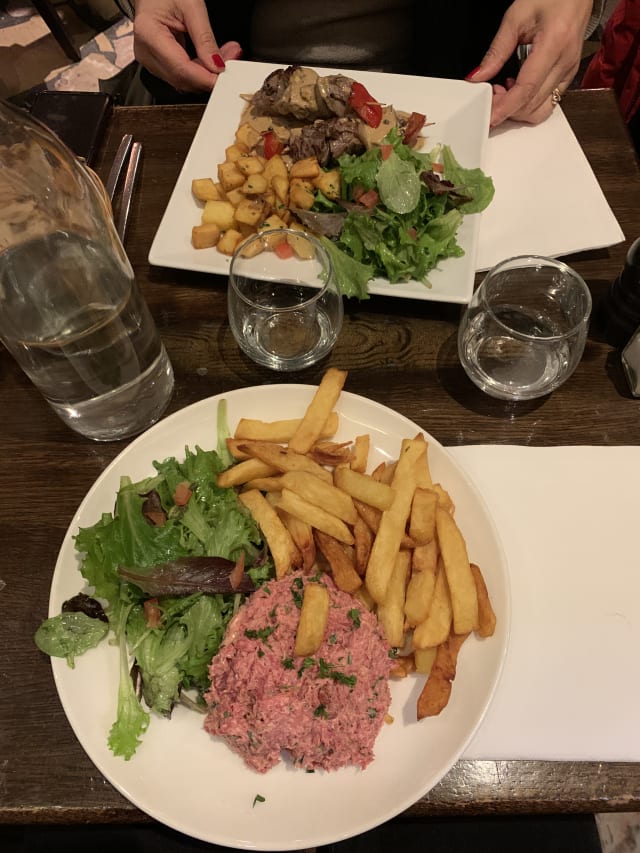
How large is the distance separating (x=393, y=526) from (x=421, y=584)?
0.42 ft

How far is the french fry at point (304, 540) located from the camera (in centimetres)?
127

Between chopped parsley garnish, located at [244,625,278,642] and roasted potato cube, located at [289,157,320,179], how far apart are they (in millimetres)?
1302

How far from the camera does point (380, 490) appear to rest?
49.6 inches

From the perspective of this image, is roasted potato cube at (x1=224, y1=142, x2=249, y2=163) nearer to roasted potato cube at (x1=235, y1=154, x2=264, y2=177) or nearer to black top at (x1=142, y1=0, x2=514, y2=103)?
roasted potato cube at (x1=235, y1=154, x2=264, y2=177)

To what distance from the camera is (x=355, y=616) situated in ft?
3.91

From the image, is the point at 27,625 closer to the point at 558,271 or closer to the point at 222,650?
the point at 222,650

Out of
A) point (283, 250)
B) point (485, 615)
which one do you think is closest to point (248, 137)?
point (283, 250)

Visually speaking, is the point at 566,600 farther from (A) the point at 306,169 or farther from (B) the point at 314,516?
(A) the point at 306,169

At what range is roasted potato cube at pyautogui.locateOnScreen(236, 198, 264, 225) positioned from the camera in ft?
5.82

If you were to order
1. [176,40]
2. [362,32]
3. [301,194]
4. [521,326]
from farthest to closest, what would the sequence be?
[362,32] < [176,40] < [301,194] < [521,326]

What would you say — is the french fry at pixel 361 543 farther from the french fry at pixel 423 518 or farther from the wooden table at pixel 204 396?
the wooden table at pixel 204 396

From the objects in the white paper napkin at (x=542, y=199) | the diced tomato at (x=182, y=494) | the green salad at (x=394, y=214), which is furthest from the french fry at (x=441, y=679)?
the white paper napkin at (x=542, y=199)

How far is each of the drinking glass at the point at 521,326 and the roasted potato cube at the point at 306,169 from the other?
0.64m

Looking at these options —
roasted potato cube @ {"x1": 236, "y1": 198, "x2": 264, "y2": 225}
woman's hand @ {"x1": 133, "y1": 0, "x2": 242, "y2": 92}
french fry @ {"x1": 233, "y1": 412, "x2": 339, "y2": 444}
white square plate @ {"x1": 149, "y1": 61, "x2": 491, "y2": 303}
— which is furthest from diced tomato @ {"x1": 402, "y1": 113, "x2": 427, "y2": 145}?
french fry @ {"x1": 233, "y1": 412, "x2": 339, "y2": 444}
